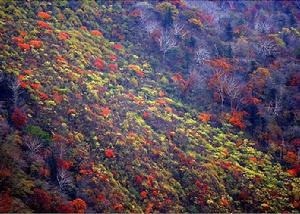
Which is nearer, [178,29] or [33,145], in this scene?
[33,145]

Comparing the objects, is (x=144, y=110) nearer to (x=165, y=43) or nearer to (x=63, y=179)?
(x=165, y=43)

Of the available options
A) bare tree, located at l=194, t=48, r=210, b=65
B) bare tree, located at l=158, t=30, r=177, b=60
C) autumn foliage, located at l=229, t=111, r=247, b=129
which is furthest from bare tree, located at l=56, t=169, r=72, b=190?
bare tree, located at l=194, t=48, r=210, b=65

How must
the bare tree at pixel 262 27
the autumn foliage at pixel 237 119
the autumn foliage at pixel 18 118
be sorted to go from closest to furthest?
the autumn foliage at pixel 18 118
the autumn foliage at pixel 237 119
the bare tree at pixel 262 27

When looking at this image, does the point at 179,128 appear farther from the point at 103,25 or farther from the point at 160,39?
the point at 103,25

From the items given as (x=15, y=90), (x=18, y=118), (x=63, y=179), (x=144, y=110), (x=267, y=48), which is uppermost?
(x=267, y=48)

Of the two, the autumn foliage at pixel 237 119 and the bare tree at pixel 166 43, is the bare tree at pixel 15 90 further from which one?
the autumn foliage at pixel 237 119

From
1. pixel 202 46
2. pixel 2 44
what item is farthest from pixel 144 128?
pixel 202 46

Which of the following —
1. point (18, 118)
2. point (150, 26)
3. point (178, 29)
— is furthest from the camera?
point (178, 29)

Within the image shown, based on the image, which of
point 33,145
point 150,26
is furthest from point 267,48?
point 33,145

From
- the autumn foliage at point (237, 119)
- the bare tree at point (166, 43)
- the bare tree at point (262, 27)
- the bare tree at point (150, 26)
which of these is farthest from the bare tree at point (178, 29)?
the autumn foliage at point (237, 119)
